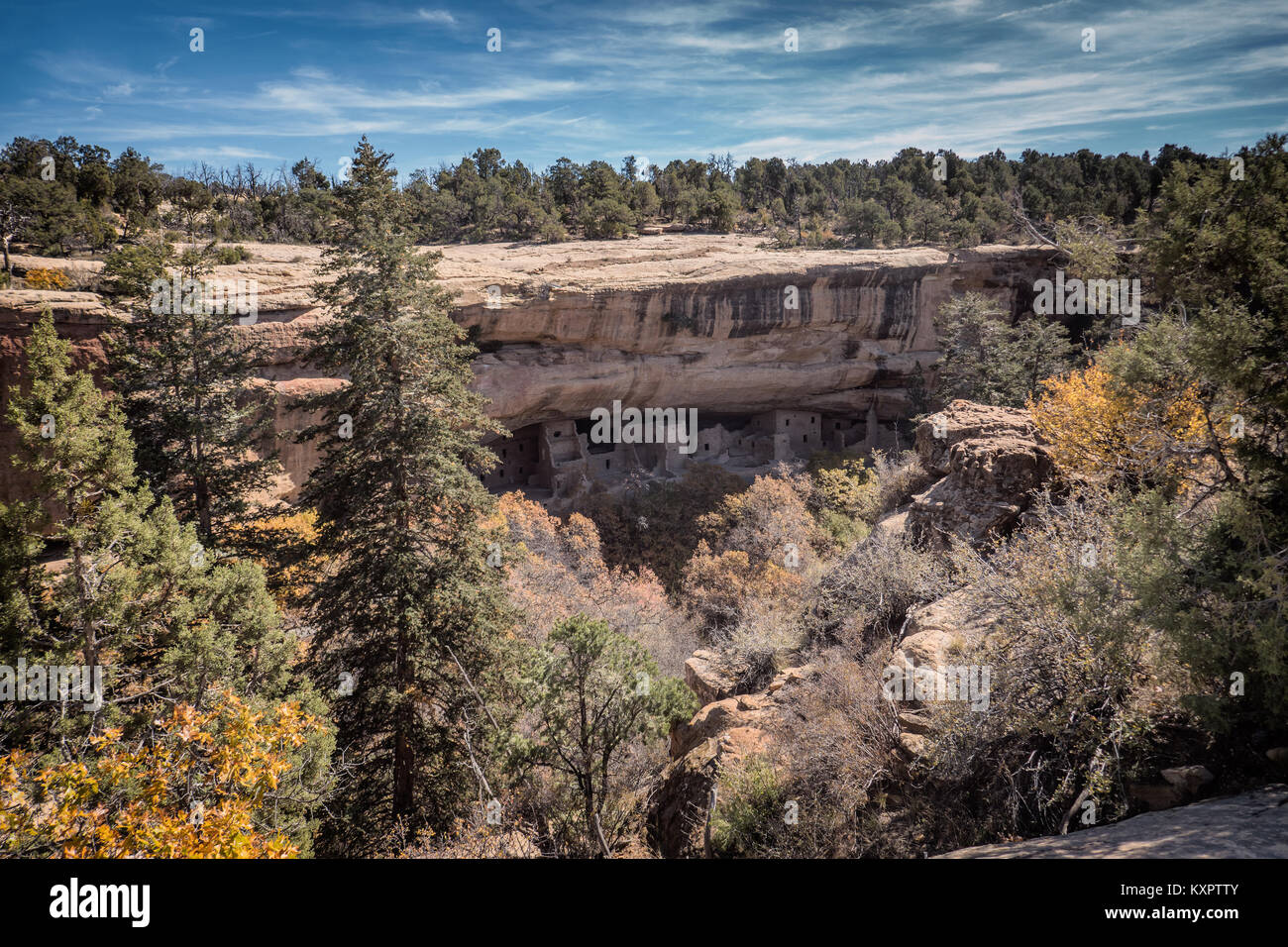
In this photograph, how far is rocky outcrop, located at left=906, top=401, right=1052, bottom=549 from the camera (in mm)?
10688

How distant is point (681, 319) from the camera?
74.3ft

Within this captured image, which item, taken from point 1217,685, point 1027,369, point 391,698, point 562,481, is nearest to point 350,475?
point 391,698

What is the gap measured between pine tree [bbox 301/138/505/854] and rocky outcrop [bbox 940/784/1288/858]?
6658 mm

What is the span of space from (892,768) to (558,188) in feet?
113

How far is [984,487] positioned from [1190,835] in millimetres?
7031

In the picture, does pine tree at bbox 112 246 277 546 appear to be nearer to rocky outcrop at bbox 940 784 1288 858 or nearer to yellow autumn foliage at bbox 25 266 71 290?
yellow autumn foliage at bbox 25 266 71 290

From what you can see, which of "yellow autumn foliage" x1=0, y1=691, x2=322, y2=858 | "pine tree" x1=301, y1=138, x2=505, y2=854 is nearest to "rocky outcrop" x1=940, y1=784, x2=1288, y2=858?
"yellow autumn foliage" x1=0, y1=691, x2=322, y2=858

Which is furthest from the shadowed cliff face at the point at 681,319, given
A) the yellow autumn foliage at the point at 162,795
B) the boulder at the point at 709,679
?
the yellow autumn foliage at the point at 162,795

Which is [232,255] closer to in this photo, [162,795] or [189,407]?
[189,407]

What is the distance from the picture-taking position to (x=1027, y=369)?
2073 centimetres

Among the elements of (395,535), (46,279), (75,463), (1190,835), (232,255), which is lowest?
(1190,835)

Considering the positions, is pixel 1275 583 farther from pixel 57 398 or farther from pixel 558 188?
pixel 558 188

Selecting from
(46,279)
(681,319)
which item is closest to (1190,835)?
(681,319)

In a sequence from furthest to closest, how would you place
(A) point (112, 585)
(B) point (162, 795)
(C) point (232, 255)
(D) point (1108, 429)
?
1. (C) point (232, 255)
2. (D) point (1108, 429)
3. (A) point (112, 585)
4. (B) point (162, 795)
